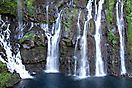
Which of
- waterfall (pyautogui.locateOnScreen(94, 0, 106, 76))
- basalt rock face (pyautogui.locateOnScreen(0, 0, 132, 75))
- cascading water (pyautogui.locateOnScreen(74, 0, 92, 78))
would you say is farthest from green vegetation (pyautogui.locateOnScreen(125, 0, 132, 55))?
cascading water (pyautogui.locateOnScreen(74, 0, 92, 78))

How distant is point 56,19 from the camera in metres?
30.2

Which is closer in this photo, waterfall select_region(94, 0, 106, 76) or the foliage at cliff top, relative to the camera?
the foliage at cliff top

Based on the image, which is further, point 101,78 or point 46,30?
point 46,30

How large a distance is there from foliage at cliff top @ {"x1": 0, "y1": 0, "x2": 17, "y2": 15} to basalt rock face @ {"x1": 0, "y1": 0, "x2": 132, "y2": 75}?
0.74 meters

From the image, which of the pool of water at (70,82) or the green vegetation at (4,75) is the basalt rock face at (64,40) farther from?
the green vegetation at (4,75)

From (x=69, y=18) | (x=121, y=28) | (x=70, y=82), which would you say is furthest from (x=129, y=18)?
(x=70, y=82)

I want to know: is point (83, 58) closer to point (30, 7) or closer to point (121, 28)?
point (121, 28)

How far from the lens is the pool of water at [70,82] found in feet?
86.2

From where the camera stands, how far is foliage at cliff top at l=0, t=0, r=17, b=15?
95.6ft

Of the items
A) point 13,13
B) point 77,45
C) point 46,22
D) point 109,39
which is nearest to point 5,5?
point 13,13

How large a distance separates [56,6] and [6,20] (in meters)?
3.79

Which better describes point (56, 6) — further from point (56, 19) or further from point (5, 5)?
point (5, 5)

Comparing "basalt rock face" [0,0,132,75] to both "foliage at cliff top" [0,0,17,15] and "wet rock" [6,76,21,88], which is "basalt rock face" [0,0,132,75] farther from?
"wet rock" [6,76,21,88]

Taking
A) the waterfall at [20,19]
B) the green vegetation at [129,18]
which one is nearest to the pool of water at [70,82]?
the green vegetation at [129,18]
